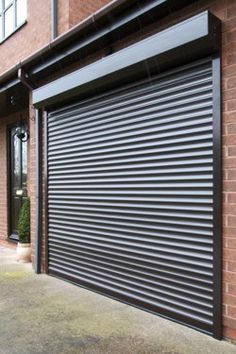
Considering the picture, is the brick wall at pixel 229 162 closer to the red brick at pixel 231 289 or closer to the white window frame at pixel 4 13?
the red brick at pixel 231 289

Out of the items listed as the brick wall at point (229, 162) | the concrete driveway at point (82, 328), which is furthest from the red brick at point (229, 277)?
the concrete driveway at point (82, 328)

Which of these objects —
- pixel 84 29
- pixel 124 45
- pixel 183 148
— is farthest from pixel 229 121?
pixel 84 29

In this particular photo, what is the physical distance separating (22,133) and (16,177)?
1.19m

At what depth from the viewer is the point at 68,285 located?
548cm

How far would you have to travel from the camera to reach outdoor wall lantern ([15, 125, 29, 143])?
8.16m

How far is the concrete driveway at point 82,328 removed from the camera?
3420 mm

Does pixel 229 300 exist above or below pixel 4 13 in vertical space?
below

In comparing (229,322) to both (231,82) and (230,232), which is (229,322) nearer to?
(230,232)

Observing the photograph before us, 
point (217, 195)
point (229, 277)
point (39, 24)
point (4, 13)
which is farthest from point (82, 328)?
point (4, 13)

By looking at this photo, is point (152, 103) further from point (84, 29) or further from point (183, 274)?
point (183, 274)

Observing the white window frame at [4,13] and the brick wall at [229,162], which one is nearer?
the brick wall at [229,162]

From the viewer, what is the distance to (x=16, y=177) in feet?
29.2

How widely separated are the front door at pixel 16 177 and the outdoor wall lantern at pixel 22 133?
0.22 m

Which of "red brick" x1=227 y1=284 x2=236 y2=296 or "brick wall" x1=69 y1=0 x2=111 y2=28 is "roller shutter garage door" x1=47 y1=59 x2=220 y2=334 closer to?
"red brick" x1=227 y1=284 x2=236 y2=296
